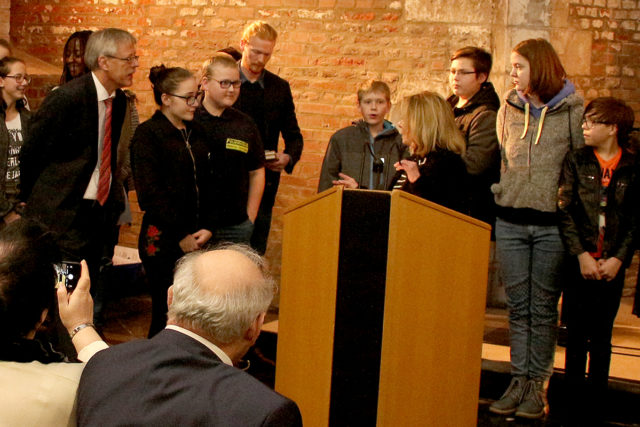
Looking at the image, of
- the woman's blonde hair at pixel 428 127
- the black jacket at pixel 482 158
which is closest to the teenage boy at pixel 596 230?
the black jacket at pixel 482 158

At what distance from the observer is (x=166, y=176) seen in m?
4.39

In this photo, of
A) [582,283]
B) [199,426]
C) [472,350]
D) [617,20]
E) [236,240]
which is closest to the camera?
[199,426]

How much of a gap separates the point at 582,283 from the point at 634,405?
73cm

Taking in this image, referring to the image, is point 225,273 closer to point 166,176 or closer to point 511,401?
point 166,176

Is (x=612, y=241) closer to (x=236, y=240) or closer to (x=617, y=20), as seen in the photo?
(x=236, y=240)

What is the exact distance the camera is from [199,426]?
1692mm

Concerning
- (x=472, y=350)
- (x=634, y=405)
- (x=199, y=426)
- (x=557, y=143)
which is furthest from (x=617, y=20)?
(x=199, y=426)

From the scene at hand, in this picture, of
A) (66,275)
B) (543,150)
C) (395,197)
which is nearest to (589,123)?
(543,150)

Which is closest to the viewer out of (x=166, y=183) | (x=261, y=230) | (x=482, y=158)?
(x=166, y=183)

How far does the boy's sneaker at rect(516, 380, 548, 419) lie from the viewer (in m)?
4.31

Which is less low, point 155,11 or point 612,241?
point 155,11

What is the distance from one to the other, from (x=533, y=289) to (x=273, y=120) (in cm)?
192

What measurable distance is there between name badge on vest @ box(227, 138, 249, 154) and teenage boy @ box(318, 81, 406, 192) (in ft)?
1.73

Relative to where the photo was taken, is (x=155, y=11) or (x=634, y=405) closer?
(x=634, y=405)
